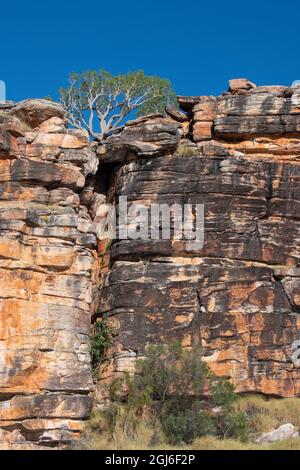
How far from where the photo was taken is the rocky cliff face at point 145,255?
2655 cm

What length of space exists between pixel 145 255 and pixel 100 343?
10.9 ft

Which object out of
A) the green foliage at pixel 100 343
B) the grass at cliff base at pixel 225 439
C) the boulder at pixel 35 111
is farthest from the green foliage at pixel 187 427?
the boulder at pixel 35 111

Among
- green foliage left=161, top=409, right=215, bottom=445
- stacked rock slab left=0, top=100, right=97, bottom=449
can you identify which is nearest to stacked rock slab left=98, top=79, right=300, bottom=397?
stacked rock slab left=0, top=100, right=97, bottom=449

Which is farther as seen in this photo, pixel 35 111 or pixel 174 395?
pixel 35 111

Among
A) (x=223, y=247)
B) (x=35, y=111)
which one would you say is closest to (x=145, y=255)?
(x=223, y=247)

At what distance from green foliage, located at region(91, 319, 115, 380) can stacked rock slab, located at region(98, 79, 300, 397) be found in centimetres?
37

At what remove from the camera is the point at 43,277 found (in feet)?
89.9

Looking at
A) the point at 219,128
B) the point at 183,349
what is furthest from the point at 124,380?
the point at 219,128

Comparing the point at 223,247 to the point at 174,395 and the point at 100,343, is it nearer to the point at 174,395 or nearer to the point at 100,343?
the point at 100,343

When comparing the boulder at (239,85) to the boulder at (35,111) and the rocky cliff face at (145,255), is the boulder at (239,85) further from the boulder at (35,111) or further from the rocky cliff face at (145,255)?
the boulder at (35,111)

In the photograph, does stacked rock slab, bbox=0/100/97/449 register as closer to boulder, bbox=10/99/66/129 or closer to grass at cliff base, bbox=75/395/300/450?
boulder, bbox=10/99/66/129

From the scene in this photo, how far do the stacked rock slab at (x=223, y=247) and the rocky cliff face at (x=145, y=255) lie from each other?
0.04m
